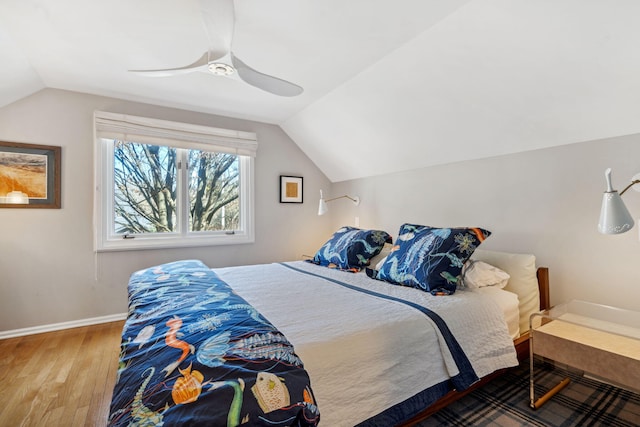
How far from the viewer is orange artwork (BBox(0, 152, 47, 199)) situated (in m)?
2.58

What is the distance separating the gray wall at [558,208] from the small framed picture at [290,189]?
5.82 feet

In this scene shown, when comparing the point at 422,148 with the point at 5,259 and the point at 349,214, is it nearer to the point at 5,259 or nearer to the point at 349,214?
the point at 349,214

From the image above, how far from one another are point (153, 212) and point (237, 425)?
3.04 metres

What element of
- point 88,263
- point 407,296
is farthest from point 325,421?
point 88,263

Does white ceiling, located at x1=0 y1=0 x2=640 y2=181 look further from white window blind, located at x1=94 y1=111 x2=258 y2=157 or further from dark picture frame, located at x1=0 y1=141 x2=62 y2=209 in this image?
A: dark picture frame, located at x1=0 y1=141 x2=62 y2=209

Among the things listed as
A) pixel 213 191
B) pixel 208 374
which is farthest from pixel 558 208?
pixel 213 191

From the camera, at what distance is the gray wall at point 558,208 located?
178cm

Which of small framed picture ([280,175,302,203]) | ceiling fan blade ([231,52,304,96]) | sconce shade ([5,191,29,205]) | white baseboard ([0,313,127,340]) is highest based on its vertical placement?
ceiling fan blade ([231,52,304,96])

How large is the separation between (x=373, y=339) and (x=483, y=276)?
1.08m

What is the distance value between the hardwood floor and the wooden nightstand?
95.2 inches

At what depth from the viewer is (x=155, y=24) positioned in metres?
1.84

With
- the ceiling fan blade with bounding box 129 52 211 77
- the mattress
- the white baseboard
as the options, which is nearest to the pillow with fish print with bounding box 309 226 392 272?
the mattress

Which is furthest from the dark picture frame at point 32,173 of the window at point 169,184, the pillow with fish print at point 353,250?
the pillow with fish print at point 353,250

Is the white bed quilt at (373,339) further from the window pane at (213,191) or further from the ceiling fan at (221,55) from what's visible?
the window pane at (213,191)
